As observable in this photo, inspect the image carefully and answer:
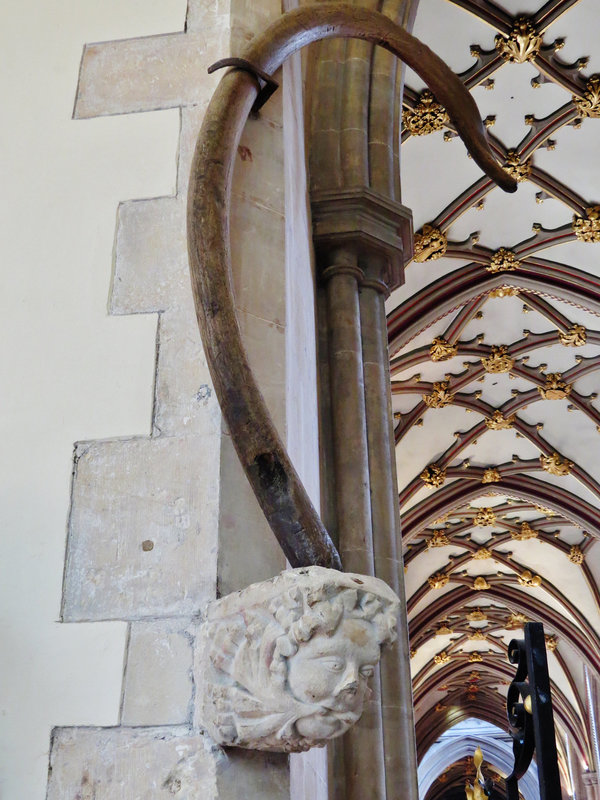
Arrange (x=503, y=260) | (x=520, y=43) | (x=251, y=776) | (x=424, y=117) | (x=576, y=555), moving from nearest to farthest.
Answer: (x=251, y=776) → (x=520, y=43) → (x=424, y=117) → (x=503, y=260) → (x=576, y=555)

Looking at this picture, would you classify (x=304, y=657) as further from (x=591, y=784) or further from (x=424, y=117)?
(x=591, y=784)

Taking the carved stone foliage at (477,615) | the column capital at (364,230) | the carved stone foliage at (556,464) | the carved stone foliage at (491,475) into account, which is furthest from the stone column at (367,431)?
the carved stone foliage at (477,615)

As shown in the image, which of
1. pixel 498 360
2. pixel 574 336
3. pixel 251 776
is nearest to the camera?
pixel 251 776

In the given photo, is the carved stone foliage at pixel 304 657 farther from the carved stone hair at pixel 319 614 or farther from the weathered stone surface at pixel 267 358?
the weathered stone surface at pixel 267 358

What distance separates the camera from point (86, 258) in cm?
168

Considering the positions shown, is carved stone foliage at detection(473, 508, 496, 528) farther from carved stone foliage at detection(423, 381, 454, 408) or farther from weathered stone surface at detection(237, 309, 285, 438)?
weathered stone surface at detection(237, 309, 285, 438)

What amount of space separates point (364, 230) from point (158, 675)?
2508 millimetres

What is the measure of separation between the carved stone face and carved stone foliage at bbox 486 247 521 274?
7.69 metres

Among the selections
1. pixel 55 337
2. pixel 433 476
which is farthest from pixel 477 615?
pixel 55 337

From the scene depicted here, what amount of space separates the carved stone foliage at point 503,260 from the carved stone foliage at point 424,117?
1.81m

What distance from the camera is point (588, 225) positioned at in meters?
7.89

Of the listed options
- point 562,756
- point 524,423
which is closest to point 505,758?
point 562,756

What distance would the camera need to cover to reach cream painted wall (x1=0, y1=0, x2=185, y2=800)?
1.37 meters

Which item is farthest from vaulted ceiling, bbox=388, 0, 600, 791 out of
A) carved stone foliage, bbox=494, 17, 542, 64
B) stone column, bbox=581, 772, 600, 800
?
stone column, bbox=581, 772, 600, 800
